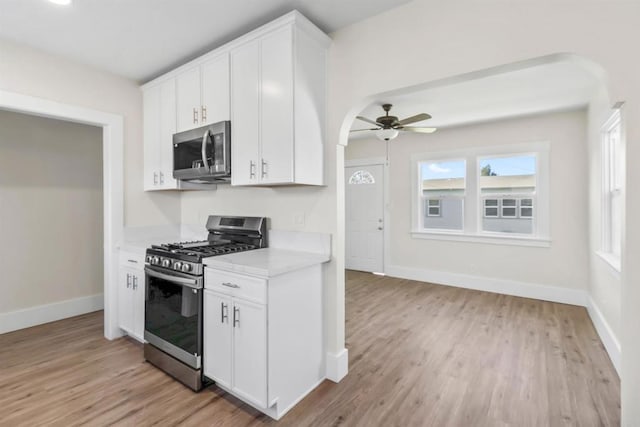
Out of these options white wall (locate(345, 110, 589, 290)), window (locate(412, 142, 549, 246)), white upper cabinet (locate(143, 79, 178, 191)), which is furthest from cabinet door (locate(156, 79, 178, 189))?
window (locate(412, 142, 549, 246))

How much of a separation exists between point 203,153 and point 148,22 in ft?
3.40

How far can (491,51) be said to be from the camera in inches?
71.7

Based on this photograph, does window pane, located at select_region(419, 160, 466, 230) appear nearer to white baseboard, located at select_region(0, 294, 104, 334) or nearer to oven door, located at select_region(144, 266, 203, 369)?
oven door, located at select_region(144, 266, 203, 369)

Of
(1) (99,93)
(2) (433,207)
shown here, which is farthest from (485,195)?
(1) (99,93)

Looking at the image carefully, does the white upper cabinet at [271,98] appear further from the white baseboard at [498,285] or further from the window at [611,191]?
the white baseboard at [498,285]

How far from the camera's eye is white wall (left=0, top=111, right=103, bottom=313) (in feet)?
11.1

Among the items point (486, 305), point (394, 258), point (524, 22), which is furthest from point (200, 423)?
point (394, 258)

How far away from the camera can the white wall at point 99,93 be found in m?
2.65

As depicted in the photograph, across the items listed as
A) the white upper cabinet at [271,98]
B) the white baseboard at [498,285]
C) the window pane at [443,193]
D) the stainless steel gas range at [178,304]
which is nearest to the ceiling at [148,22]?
the white upper cabinet at [271,98]

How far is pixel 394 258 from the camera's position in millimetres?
5750

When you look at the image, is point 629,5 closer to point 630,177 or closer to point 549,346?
point 630,177

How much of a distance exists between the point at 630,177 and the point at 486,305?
305 cm

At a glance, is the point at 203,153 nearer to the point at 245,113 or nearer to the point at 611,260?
the point at 245,113

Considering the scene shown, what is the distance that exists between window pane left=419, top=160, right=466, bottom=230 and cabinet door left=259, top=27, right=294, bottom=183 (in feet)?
12.6
